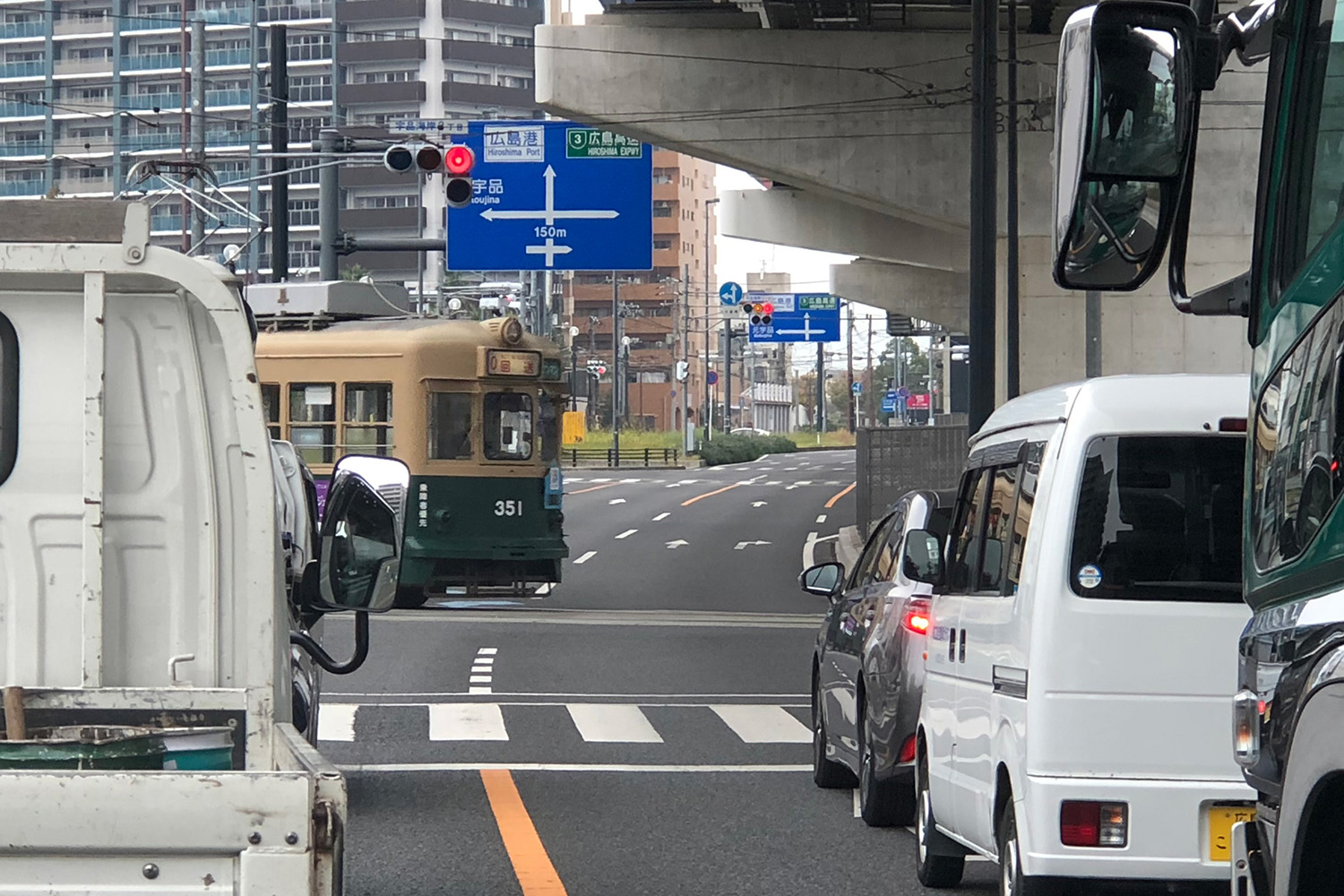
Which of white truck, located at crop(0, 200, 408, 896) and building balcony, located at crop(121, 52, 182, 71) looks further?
building balcony, located at crop(121, 52, 182, 71)

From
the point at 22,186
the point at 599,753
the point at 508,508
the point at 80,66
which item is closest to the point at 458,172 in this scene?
the point at 508,508

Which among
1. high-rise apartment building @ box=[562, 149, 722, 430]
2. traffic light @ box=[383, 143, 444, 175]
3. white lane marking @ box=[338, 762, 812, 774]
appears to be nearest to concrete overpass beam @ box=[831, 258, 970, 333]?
traffic light @ box=[383, 143, 444, 175]

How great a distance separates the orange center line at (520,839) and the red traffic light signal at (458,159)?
17609 mm


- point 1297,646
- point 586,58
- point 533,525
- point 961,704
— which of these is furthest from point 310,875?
point 586,58

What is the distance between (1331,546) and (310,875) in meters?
1.95

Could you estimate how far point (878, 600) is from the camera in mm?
10180

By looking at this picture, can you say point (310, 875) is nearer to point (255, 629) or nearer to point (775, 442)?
point (255, 629)

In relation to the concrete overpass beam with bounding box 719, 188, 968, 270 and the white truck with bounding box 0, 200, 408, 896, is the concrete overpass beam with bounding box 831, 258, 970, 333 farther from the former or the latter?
the white truck with bounding box 0, 200, 408, 896

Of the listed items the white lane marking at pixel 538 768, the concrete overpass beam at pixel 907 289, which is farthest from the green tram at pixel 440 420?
the concrete overpass beam at pixel 907 289

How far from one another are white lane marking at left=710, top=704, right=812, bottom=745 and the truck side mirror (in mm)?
5713

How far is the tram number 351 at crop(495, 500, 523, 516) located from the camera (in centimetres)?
2486

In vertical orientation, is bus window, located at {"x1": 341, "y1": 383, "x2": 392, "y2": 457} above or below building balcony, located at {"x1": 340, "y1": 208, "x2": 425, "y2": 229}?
below

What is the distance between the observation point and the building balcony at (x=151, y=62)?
364ft

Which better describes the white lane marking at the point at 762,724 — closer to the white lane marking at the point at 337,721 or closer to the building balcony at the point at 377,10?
the white lane marking at the point at 337,721
